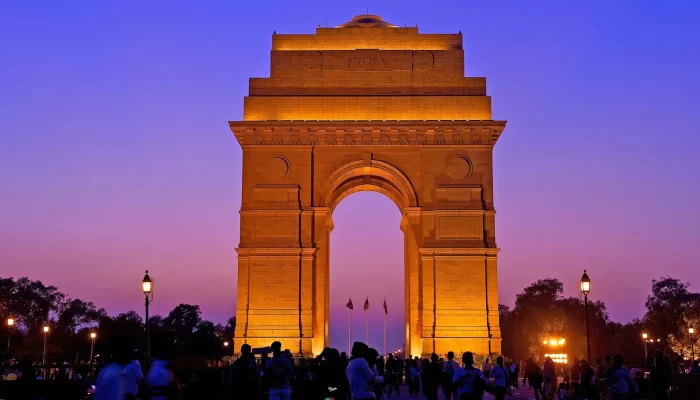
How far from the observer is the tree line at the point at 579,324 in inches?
3767

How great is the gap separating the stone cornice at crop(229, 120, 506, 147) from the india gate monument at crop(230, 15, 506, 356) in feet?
0.15

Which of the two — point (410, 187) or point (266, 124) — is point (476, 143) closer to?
point (410, 187)

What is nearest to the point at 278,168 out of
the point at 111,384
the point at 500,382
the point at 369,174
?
the point at 369,174

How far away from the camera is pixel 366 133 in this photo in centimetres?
4100

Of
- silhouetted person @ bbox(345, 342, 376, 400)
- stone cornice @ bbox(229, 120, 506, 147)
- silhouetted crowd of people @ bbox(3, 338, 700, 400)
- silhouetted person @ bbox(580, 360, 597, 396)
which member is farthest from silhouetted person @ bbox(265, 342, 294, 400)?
stone cornice @ bbox(229, 120, 506, 147)

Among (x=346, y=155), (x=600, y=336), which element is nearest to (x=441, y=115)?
(x=346, y=155)

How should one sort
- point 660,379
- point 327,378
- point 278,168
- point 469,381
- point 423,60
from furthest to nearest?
point 423,60 → point 278,168 → point 660,379 → point 469,381 → point 327,378

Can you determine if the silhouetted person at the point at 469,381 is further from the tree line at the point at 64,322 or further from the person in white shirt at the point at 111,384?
the tree line at the point at 64,322

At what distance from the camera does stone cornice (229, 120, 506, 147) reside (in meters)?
40.7

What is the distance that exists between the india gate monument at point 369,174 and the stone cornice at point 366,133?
0.05m

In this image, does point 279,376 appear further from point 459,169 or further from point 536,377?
point 459,169

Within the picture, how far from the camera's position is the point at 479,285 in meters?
39.9

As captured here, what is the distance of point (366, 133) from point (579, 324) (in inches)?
2760

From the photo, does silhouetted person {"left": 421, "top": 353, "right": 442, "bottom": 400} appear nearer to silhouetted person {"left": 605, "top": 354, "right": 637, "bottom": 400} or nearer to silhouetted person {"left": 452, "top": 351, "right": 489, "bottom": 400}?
silhouetted person {"left": 605, "top": 354, "right": 637, "bottom": 400}
